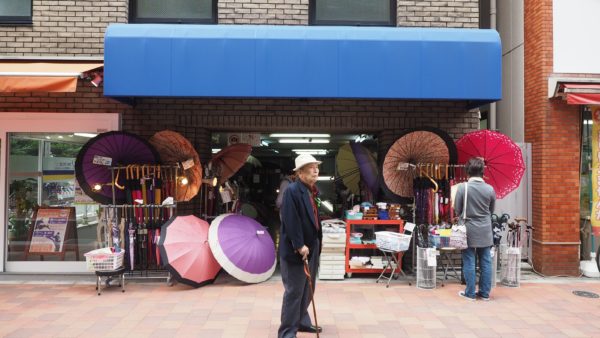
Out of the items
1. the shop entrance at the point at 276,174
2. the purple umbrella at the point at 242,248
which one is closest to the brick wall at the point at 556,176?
the shop entrance at the point at 276,174

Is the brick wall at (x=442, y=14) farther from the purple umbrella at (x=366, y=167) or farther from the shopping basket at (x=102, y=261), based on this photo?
the shopping basket at (x=102, y=261)

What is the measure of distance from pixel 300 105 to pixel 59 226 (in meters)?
4.56

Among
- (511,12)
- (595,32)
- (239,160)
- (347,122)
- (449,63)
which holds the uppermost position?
(511,12)

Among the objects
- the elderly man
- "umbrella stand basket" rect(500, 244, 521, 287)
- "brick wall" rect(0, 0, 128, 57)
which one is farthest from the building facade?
the elderly man

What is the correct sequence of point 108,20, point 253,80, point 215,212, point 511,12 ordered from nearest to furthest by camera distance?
point 253,80 → point 108,20 → point 215,212 → point 511,12

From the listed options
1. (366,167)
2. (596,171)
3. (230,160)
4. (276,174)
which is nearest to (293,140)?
(230,160)

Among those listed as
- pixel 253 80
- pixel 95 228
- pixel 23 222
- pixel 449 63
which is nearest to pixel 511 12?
pixel 449 63

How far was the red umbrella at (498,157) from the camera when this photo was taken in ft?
22.4

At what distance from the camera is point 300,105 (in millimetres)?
7887

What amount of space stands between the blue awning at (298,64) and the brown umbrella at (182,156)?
1022 mm

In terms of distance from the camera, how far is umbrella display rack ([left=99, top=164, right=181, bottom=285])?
7121 millimetres

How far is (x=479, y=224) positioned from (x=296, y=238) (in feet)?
9.79

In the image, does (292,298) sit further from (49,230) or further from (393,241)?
(49,230)

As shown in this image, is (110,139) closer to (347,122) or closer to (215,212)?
(215,212)
